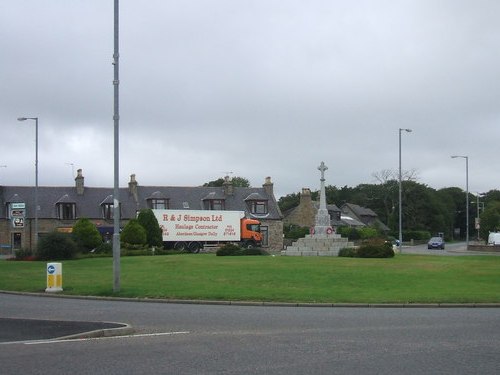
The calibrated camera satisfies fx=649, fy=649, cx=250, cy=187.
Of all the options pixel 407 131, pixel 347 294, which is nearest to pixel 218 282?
pixel 347 294

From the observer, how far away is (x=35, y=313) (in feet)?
56.6

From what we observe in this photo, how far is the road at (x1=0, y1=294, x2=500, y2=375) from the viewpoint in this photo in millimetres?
9344

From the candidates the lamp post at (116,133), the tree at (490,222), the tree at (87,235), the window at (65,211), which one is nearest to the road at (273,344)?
the lamp post at (116,133)

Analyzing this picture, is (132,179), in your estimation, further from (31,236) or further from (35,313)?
(35,313)

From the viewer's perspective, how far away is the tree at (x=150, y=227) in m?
58.3

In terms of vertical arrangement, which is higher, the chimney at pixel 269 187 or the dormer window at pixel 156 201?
the chimney at pixel 269 187

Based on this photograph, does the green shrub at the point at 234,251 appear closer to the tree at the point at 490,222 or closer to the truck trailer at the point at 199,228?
the truck trailer at the point at 199,228

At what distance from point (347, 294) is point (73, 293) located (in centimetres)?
969

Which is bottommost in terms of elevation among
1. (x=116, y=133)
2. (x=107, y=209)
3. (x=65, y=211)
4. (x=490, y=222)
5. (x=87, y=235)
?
(x=87, y=235)

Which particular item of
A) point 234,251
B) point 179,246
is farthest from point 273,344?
point 179,246

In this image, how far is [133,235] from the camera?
182 feet

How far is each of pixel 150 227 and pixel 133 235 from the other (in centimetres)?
325

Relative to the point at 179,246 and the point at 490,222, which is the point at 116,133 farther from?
the point at 490,222

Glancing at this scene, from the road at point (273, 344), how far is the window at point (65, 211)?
2167 inches
